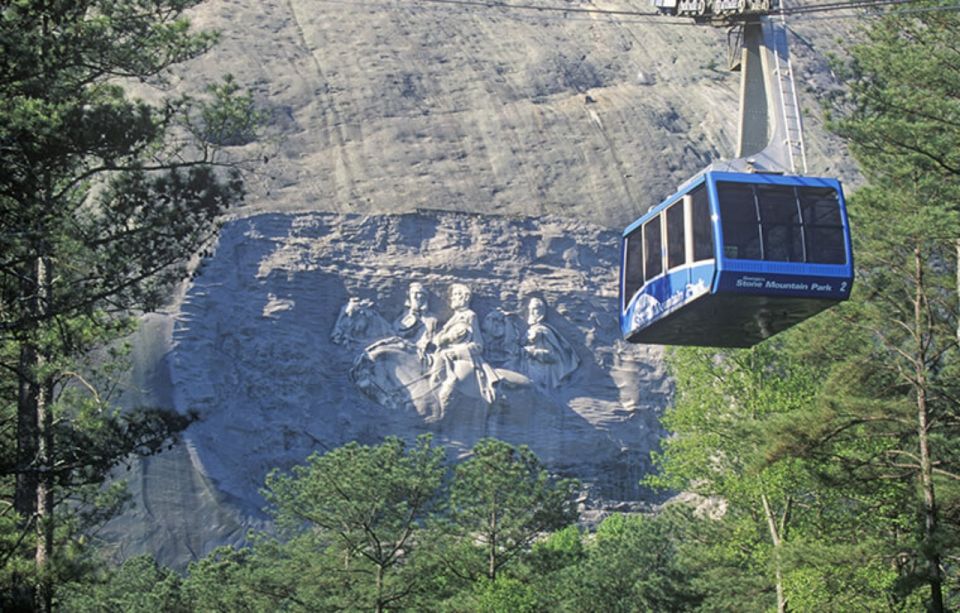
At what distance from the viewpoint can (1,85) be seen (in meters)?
15.5

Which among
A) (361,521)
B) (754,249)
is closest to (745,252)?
(754,249)

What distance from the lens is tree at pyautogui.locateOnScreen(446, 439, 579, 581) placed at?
29750mm

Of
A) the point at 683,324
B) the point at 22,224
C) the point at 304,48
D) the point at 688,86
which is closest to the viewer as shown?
the point at 22,224

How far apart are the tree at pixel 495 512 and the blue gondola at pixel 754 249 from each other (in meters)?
10.6

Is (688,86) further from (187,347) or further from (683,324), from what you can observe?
(683,324)

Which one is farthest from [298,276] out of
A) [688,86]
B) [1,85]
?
[1,85]

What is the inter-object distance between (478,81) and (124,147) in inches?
2060

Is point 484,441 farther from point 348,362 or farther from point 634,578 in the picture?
point 348,362

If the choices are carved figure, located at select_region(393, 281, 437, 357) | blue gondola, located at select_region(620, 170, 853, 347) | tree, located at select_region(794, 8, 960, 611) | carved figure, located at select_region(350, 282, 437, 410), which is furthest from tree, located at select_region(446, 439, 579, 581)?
carved figure, located at select_region(393, 281, 437, 357)

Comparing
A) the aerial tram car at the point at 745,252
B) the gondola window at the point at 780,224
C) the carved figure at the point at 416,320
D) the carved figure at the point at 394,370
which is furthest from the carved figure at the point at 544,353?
the gondola window at the point at 780,224

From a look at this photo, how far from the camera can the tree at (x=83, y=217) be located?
16.0 meters

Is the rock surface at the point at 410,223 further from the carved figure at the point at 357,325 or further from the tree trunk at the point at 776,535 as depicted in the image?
the tree trunk at the point at 776,535

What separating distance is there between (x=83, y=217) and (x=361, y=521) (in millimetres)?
12893

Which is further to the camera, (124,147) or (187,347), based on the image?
(187,347)
